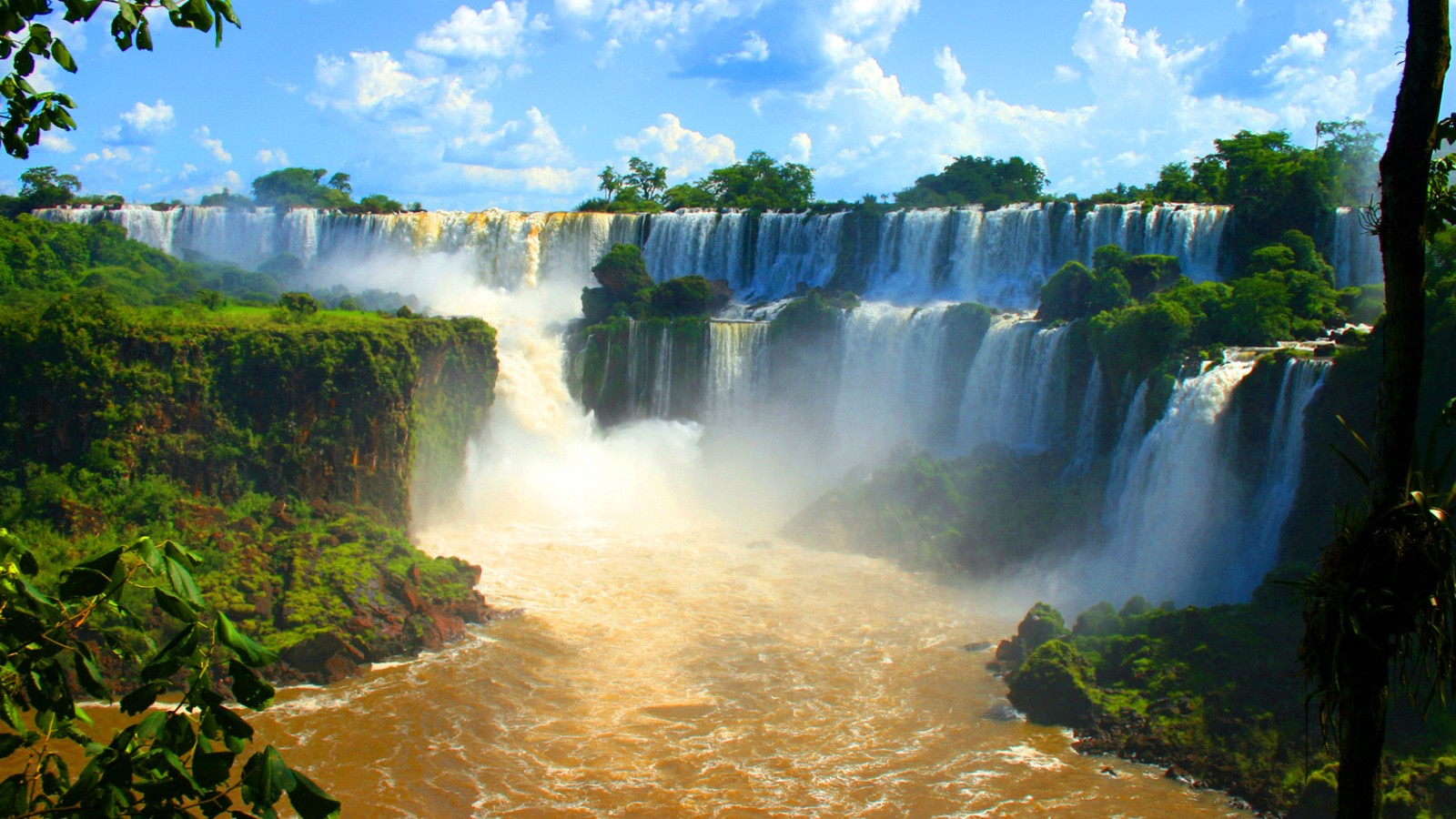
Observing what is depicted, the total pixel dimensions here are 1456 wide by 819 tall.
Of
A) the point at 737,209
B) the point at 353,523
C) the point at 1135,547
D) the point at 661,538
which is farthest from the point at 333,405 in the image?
the point at 737,209

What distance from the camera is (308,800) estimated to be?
9.77ft

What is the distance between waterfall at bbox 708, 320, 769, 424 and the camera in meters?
32.8

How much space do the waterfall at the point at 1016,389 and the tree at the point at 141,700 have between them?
25.5 m

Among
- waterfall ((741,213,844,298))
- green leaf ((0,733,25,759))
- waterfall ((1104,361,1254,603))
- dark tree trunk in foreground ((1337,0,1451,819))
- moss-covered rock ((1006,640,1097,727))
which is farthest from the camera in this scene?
waterfall ((741,213,844,298))

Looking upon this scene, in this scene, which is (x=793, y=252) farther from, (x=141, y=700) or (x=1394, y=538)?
(x=141, y=700)

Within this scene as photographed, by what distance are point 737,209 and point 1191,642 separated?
2964cm

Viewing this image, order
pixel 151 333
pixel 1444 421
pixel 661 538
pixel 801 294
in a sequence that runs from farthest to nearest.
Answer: pixel 801 294 → pixel 661 538 → pixel 151 333 → pixel 1444 421

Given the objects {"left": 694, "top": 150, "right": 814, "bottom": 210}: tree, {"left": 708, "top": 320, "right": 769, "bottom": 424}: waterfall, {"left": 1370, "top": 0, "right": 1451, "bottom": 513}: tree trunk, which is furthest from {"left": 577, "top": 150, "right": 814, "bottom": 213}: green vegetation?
{"left": 1370, "top": 0, "right": 1451, "bottom": 513}: tree trunk

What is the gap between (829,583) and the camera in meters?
23.4

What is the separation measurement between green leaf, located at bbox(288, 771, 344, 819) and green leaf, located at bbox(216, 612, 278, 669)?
1.12 ft

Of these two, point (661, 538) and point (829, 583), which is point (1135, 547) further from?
point (661, 538)

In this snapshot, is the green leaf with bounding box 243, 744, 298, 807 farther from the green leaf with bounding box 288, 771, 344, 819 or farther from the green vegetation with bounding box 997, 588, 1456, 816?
the green vegetation with bounding box 997, 588, 1456, 816

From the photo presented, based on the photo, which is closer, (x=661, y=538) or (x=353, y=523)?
(x=353, y=523)

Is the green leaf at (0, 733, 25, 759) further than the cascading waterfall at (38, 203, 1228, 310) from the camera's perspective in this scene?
No
